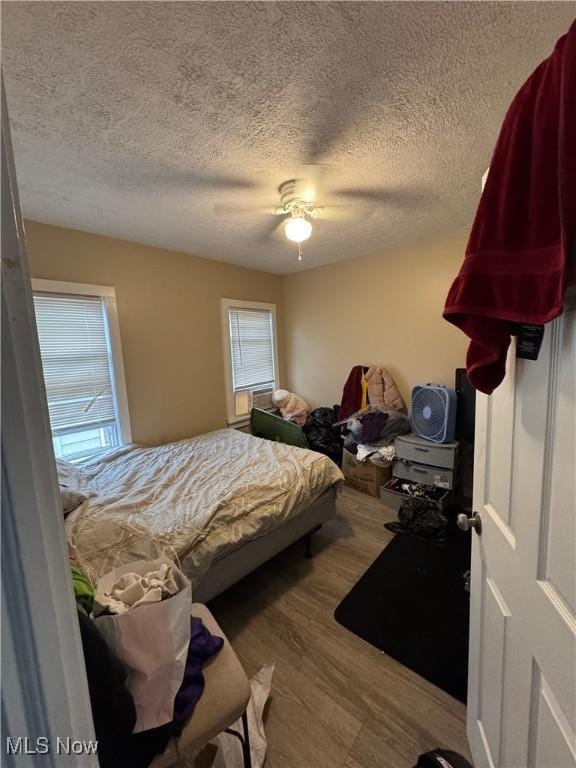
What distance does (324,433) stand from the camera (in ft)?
11.7

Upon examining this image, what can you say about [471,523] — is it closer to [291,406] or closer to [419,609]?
[419,609]

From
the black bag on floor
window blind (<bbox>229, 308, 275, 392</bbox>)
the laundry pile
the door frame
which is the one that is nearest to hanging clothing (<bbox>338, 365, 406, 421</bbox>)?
the laundry pile

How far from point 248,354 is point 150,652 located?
10.2 feet

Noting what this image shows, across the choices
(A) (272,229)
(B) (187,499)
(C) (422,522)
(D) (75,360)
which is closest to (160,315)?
(D) (75,360)

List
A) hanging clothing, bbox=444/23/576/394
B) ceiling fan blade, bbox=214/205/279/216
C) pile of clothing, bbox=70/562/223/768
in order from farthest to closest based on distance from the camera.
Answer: ceiling fan blade, bbox=214/205/279/216, pile of clothing, bbox=70/562/223/768, hanging clothing, bbox=444/23/576/394

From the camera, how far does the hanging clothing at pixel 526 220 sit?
0.53 m

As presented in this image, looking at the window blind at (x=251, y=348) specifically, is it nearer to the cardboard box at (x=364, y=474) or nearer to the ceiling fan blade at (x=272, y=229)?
the ceiling fan blade at (x=272, y=229)

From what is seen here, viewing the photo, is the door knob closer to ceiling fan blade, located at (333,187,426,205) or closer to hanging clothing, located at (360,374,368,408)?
ceiling fan blade, located at (333,187,426,205)

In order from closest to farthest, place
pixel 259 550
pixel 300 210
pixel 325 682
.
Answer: pixel 325 682 < pixel 259 550 < pixel 300 210

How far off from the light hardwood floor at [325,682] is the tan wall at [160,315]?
1704mm

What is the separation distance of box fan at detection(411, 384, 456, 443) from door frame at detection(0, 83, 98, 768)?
274 cm

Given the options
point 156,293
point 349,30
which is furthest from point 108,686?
point 156,293

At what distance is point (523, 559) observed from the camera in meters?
0.74

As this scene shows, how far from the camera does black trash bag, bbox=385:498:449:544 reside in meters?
2.34
